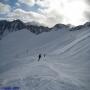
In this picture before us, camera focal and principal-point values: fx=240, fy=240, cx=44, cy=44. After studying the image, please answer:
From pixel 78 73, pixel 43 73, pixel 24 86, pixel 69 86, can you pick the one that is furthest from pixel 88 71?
pixel 24 86

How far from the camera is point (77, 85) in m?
43.5

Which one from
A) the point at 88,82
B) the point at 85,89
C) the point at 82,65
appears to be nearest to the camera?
the point at 85,89

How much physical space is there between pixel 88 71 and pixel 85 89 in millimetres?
14556

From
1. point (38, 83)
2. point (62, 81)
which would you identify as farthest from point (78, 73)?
point (38, 83)

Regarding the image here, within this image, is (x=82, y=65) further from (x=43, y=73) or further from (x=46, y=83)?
(x=46, y=83)

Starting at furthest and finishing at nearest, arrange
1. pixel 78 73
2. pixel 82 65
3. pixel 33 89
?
1. pixel 82 65
2. pixel 78 73
3. pixel 33 89

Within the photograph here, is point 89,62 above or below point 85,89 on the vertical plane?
above

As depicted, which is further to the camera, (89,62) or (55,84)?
(89,62)

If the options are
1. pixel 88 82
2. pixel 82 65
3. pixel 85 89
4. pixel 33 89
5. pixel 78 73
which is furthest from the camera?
pixel 82 65

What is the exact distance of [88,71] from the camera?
187 feet

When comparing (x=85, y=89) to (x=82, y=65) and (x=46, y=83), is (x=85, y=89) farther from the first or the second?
(x=82, y=65)

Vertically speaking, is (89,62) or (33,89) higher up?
(89,62)

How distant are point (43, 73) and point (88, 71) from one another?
475 inches

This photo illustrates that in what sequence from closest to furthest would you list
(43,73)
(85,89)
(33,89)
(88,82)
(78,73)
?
(33,89) → (85,89) → (88,82) → (43,73) → (78,73)
